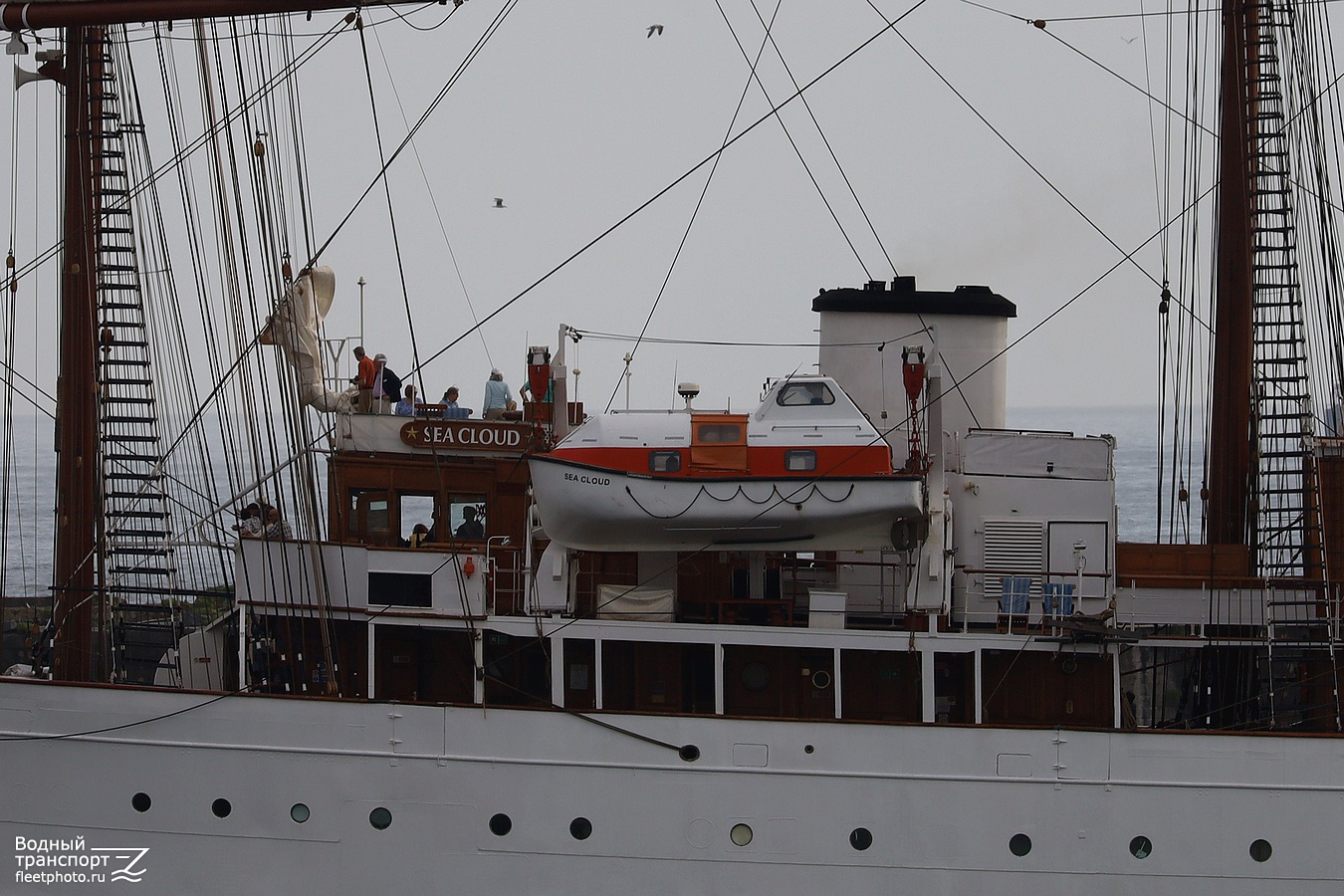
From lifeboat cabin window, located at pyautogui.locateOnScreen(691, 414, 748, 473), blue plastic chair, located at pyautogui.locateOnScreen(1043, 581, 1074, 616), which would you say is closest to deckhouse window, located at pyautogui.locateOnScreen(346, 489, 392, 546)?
lifeboat cabin window, located at pyautogui.locateOnScreen(691, 414, 748, 473)

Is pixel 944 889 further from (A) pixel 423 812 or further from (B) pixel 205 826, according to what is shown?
(B) pixel 205 826

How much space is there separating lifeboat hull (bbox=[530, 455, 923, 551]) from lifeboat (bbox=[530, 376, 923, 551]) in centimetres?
1

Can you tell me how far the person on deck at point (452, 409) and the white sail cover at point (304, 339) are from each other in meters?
1.19

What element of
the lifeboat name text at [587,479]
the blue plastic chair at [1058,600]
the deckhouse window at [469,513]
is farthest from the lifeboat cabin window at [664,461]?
the blue plastic chair at [1058,600]

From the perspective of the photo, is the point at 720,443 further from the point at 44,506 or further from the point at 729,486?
the point at 44,506

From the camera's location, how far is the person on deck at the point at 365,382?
792 inches

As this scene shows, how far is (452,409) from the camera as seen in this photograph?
1989cm

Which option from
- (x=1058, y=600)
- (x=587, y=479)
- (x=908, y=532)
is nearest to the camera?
(x=587, y=479)

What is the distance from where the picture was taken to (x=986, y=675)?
18391mm

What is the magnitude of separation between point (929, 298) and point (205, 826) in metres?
10.6

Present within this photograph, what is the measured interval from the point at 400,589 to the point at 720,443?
4072mm

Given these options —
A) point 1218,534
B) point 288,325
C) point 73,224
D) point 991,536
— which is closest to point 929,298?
point 991,536

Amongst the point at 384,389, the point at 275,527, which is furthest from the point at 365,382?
the point at 275,527

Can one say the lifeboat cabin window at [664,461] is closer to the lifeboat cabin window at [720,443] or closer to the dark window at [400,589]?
the lifeboat cabin window at [720,443]
